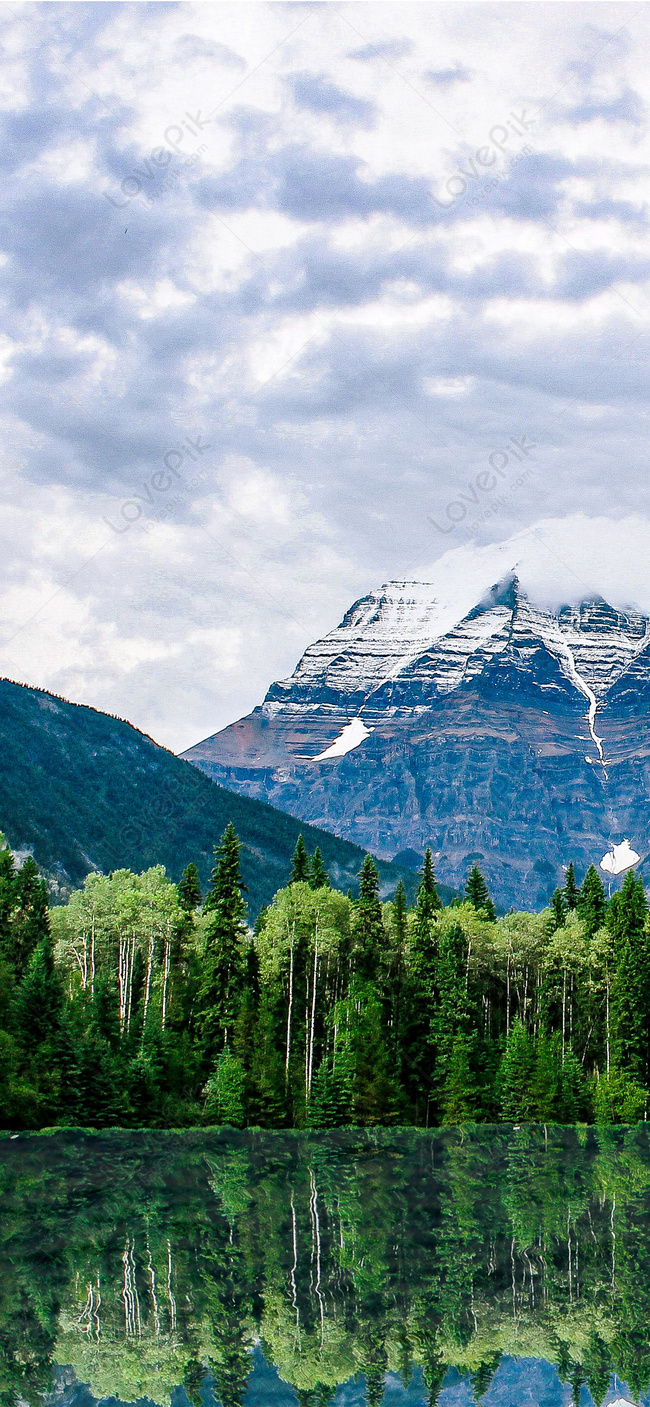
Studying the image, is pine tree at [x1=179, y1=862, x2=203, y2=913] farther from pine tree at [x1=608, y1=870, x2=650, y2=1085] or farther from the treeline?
pine tree at [x1=608, y1=870, x2=650, y2=1085]

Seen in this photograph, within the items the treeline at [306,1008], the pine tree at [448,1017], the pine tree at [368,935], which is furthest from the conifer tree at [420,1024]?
the pine tree at [368,935]

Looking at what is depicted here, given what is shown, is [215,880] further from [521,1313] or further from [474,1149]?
[521,1313]

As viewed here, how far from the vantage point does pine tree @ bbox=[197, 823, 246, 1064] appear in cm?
9575

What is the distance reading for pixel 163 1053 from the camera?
91.6m

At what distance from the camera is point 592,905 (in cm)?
12525

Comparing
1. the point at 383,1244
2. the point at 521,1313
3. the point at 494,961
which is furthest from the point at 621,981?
the point at 521,1313

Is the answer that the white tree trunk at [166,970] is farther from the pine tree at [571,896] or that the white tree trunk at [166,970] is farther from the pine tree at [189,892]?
the pine tree at [571,896]

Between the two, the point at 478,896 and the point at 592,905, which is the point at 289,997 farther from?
the point at 592,905

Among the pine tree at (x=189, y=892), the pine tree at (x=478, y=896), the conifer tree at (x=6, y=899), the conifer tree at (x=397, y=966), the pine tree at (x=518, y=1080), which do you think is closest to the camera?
the conifer tree at (x=6, y=899)

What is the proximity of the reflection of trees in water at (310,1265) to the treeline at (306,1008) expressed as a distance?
29.7ft

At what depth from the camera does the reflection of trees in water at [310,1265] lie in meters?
36.0

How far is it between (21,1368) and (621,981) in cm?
8048

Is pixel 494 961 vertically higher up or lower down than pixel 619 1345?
higher up

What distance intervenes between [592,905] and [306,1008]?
34738mm
